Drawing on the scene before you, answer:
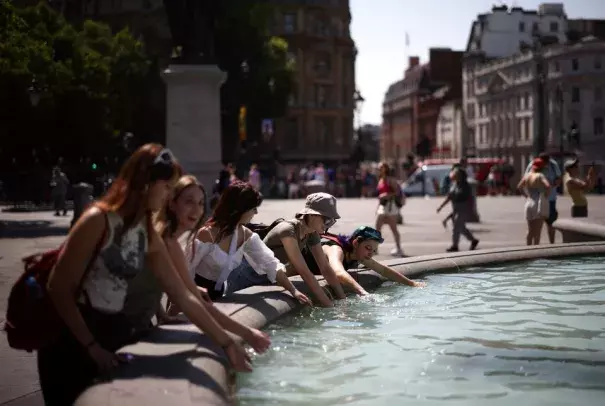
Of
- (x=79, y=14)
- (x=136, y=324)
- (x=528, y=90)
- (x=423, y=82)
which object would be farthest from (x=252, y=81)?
(x=423, y=82)

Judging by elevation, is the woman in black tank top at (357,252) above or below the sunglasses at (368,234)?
below

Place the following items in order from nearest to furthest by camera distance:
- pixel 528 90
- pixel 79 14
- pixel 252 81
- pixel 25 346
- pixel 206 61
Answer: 1. pixel 25 346
2. pixel 206 61
3. pixel 252 81
4. pixel 79 14
5. pixel 528 90

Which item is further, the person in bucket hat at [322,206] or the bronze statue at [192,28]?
the bronze statue at [192,28]

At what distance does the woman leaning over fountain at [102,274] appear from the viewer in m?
4.55

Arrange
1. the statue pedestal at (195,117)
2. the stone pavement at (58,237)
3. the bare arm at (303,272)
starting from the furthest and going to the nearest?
the statue pedestal at (195,117), the bare arm at (303,272), the stone pavement at (58,237)

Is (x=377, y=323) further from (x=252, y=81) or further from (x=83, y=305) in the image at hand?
(x=252, y=81)

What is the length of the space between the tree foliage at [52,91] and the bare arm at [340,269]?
14.6m

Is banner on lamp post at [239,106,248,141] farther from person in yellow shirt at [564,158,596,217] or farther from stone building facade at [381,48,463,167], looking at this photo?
stone building facade at [381,48,463,167]

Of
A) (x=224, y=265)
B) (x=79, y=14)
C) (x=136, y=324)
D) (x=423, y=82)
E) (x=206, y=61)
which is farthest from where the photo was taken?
(x=423, y=82)

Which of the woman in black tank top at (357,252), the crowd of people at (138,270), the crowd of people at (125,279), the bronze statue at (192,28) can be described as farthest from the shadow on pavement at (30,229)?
the crowd of people at (125,279)

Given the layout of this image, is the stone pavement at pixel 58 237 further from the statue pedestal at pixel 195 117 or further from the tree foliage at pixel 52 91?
the statue pedestal at pixel 195 117

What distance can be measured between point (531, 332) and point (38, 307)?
3.86m

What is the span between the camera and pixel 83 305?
4.79 metres

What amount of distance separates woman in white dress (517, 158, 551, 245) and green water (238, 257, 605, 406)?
5623 mm
